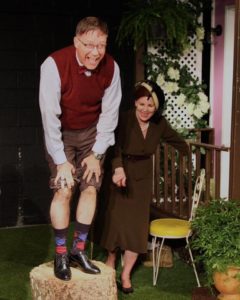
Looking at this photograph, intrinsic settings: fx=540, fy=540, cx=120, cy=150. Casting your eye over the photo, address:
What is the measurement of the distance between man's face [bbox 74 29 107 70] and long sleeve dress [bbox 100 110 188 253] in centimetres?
114

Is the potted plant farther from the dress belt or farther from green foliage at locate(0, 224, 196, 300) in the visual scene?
the dress belt

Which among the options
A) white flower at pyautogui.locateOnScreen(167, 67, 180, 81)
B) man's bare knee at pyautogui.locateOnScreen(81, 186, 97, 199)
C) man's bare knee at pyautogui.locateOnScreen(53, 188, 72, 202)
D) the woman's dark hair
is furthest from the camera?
white flower at pyautogui.locateOnScreen(167, 67, 180, 81)

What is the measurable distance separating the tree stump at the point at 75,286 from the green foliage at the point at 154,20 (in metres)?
3.02

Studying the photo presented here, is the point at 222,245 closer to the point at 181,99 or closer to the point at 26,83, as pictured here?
the point at 181,99

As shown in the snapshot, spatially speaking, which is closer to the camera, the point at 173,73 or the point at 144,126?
the point at 144,126

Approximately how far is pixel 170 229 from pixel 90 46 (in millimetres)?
1771

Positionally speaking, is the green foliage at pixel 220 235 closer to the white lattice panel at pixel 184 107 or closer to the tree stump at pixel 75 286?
the tree stump at pixel 75 286

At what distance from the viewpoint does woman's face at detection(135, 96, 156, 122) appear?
398cm

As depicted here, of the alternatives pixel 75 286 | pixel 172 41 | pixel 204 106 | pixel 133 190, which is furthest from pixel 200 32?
pixel 75 286

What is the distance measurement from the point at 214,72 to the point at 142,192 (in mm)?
2443

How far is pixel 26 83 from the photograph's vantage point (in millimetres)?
5574

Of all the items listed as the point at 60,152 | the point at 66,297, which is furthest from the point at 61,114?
the point at 66,297

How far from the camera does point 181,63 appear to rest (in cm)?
591

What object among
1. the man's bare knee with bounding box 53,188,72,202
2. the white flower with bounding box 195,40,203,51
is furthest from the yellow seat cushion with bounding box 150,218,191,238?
the white flower with bounding box 195,40,203,51
